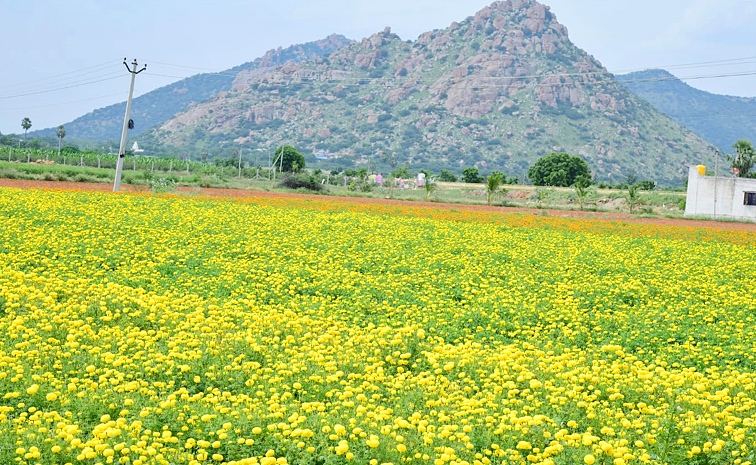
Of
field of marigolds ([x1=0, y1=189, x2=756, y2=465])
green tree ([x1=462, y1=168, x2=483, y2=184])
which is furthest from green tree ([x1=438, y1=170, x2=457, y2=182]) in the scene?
field of marigolds ([x1=0, y1=189, x2=756, y2=465])

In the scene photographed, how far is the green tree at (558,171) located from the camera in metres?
111

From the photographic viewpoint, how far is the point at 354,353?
9039 mm

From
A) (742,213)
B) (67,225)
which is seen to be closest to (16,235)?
(67,225)

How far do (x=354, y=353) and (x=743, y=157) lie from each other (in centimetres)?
8340

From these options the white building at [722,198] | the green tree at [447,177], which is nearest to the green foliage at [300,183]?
the white building at [722,198]

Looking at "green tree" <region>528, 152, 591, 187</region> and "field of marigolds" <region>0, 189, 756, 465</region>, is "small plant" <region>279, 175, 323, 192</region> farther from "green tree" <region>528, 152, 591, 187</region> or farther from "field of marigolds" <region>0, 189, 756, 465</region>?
"green tree" <region>528, 152, 591, 187</region>

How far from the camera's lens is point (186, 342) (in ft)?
29.2

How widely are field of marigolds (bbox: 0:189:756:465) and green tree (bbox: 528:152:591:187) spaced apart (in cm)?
9422

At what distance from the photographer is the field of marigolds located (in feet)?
20.3

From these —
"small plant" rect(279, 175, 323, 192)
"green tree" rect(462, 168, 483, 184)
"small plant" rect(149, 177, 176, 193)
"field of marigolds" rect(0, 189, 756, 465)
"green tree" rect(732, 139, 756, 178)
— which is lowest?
"field of marigolds" rect(0, 189, 756, 465)

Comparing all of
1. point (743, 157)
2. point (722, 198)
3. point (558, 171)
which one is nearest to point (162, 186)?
point (722, 198)

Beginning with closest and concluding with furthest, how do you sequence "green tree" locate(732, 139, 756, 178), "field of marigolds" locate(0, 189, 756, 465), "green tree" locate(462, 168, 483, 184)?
"field of marigolds" locate(0, 189, 756, 465) < "green tree" locate(732, 139, 756, 178) < "green tree" locate(462, 168, 483, 184)

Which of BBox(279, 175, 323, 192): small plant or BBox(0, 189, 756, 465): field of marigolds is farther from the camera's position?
BBox(279, 175, 323, 192): small plant

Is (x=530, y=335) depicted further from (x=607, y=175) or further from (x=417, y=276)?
(x=607, y=175)
